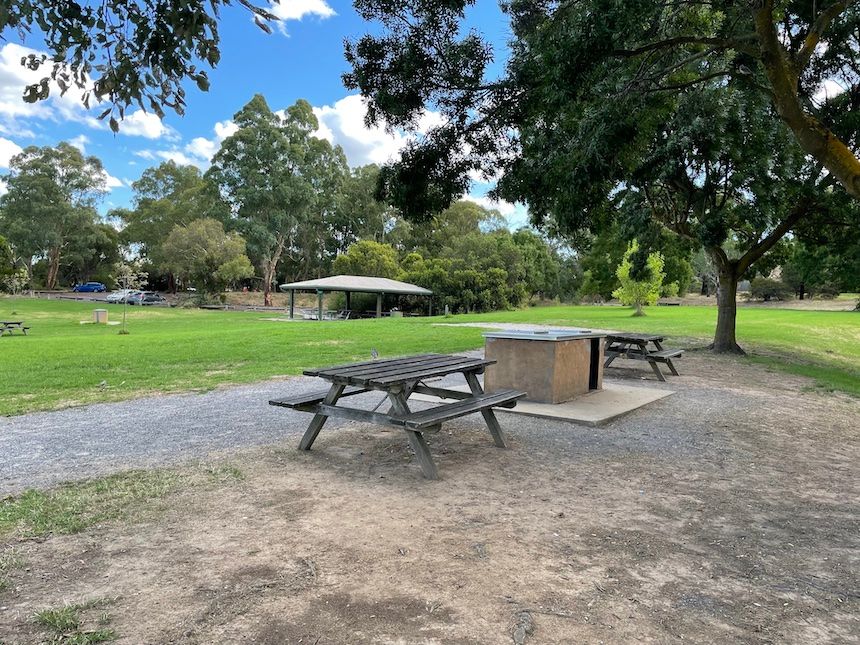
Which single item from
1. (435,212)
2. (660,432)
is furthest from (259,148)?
(660,432)

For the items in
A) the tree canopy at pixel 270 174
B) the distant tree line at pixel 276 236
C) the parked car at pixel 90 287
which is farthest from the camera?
the parked car at pixel 90 287

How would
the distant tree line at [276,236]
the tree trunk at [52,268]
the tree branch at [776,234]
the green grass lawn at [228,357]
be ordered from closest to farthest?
1. the green grass lawn at [228,357]
2. the tree branch at [776,234]
3. the distant tree line at [276,236]
4. the tree trunk at [52,268]

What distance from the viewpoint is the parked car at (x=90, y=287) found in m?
67.6

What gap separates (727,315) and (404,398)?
534 inches

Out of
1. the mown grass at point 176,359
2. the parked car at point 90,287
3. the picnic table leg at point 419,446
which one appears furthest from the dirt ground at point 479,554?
the parked car at point 90,287

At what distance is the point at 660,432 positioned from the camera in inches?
238

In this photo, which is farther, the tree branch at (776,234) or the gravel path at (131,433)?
the tree branch at (776,234)

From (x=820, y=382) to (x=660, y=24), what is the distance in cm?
753

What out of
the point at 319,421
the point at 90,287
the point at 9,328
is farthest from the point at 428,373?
the point at 90,287

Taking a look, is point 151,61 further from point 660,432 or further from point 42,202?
point 42,202

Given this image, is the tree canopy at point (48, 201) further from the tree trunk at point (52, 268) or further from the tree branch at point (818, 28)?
the tree branch at point (818, 28)

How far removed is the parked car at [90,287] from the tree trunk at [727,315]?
70.8 metres

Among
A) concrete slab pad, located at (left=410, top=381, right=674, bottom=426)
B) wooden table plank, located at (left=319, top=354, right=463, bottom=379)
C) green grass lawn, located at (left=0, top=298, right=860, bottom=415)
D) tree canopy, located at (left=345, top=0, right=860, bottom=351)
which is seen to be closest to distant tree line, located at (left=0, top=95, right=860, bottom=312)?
green grass lawn, located at (left=0, top=298, right=860, bottom=415)

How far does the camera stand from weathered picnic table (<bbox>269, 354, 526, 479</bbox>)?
13.9 feet
